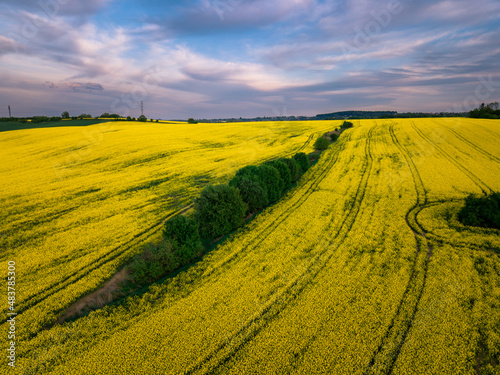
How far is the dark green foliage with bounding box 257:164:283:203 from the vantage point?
2180 centimetres

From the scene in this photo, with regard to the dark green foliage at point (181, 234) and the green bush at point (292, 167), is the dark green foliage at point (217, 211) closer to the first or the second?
the dark green foliage at point (181, 234)

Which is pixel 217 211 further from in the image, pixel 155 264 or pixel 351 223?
pixel 351 223

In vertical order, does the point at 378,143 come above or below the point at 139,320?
above

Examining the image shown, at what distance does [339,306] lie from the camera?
987cm

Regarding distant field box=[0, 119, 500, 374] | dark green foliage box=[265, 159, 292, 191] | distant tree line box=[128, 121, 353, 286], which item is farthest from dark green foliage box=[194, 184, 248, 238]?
dark green foliage box=[265, 159, 292, 191]

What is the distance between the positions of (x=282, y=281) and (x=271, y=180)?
11.9 metres

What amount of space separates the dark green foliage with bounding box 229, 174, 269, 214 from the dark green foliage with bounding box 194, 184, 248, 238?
225 centimetres

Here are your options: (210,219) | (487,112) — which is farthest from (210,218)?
(487,112)

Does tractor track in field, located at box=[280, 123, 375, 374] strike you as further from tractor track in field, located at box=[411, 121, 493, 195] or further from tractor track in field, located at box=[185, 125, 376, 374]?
tractor track in field, located at box=[411, 121, 493, 195]

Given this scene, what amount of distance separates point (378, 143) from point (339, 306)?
4268 cm

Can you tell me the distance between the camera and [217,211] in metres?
16.2

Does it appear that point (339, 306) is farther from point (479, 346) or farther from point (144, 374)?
point (144, 374)

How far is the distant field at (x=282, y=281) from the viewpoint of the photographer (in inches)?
314

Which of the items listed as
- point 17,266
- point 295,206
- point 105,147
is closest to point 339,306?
point 295,206
